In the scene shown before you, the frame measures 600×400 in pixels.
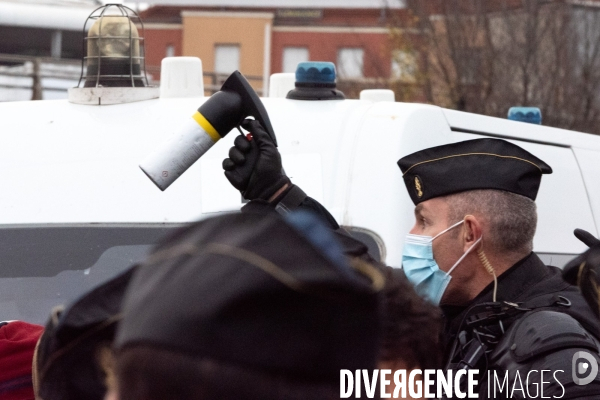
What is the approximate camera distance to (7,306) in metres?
2.93

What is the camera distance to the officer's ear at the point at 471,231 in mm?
2996

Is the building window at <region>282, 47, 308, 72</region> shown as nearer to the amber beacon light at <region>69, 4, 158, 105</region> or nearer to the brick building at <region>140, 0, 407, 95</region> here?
the brick building at <region>140, 0, 407, 95</region>

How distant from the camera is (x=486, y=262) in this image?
295 cm

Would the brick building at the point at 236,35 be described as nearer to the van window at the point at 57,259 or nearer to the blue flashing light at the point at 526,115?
the blue flashing light at the point at 526,115

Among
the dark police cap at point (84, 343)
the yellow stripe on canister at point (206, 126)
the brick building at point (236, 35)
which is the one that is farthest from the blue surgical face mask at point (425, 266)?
the brick building at point (236, 35)

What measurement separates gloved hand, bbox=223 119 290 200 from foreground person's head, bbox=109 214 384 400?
1.45 meters

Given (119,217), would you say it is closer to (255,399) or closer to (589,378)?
(589,378)

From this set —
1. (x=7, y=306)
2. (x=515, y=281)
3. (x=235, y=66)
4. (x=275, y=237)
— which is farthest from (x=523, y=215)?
(x=235, y=66)

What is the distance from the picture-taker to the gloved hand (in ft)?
8.09

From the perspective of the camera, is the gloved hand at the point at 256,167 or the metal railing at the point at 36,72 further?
the metal railing at the point at 36,72

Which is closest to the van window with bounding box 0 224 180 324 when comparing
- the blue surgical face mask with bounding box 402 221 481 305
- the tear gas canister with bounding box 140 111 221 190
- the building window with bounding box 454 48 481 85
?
the tear gas canister with bounding box 140 111 221 190

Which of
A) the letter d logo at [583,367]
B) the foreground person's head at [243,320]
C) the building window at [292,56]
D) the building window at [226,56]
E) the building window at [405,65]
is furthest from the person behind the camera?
the building window at [226,56]

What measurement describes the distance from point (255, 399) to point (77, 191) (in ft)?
7.41

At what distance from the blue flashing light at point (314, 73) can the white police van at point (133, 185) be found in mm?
135
